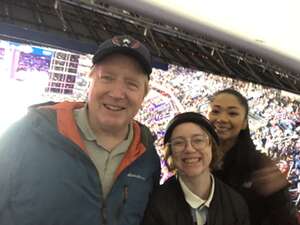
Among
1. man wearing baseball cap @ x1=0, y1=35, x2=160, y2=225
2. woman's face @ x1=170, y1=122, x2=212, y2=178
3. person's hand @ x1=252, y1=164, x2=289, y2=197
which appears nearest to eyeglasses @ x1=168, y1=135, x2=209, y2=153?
woman's face @ x1=170, y1=122, x2=212, y2=178

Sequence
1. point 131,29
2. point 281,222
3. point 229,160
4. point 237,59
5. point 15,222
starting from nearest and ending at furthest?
point 15,222 < point 281,222 < point 229,160 < point 131,29 < point 237,59

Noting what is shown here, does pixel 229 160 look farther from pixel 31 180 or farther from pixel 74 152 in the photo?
pixel 31 180

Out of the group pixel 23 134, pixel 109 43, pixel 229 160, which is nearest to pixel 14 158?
pixel 23 134

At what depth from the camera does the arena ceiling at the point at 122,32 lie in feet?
6.22

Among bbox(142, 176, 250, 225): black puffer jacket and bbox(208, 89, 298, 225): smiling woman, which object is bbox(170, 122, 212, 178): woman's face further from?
bbox(208, 89, 298, 225): smiling woman

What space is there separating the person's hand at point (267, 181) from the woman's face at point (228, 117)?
0.17 m

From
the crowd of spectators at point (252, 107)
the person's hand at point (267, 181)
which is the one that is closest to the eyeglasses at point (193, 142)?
the person's hand at point (267, 181)

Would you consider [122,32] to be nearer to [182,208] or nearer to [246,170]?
[246,170]

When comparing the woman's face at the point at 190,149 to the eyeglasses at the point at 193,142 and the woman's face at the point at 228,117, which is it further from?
the woman's face at the point at 228,117

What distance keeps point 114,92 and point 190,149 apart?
319 millimetres

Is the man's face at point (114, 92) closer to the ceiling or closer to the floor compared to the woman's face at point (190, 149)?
closer to the ceiling

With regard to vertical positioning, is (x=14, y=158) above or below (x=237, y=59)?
below

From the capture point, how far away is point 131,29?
2318 millimetres

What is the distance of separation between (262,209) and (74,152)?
0.76 metres
